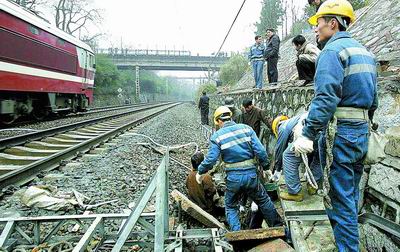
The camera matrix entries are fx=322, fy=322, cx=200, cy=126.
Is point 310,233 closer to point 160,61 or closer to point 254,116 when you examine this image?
point 254,116

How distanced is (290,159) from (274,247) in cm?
108

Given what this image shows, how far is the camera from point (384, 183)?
2.92 meters

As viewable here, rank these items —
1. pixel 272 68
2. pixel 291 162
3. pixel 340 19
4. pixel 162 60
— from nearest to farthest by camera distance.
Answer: pixel 340 19 < pixel 291 162 < pixel 272 68 < pixel 162 60

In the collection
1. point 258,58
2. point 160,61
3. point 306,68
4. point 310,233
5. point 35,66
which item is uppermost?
point 160,61

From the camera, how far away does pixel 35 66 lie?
10.8 meters

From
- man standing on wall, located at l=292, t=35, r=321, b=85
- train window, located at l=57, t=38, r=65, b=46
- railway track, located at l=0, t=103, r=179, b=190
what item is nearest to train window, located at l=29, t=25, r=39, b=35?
train window, located at l=57, t=38, r=65, b=46

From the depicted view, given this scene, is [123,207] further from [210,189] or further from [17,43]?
[17,43]

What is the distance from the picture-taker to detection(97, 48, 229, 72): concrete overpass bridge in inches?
2089

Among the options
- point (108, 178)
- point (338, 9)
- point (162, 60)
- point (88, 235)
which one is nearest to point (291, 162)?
point (338, 9)

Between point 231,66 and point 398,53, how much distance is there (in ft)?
92.4

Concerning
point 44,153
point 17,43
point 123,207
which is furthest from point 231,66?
point 123,207

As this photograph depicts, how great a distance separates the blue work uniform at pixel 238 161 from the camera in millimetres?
4277

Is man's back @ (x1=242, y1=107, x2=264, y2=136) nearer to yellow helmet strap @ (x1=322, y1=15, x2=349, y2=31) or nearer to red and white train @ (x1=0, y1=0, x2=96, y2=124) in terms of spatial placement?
yellow helmet strap @ (x1=322, y1=15, x2=349, y2=31)

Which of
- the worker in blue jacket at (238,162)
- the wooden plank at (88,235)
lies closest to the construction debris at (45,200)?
the wooden plank at (88,235)
